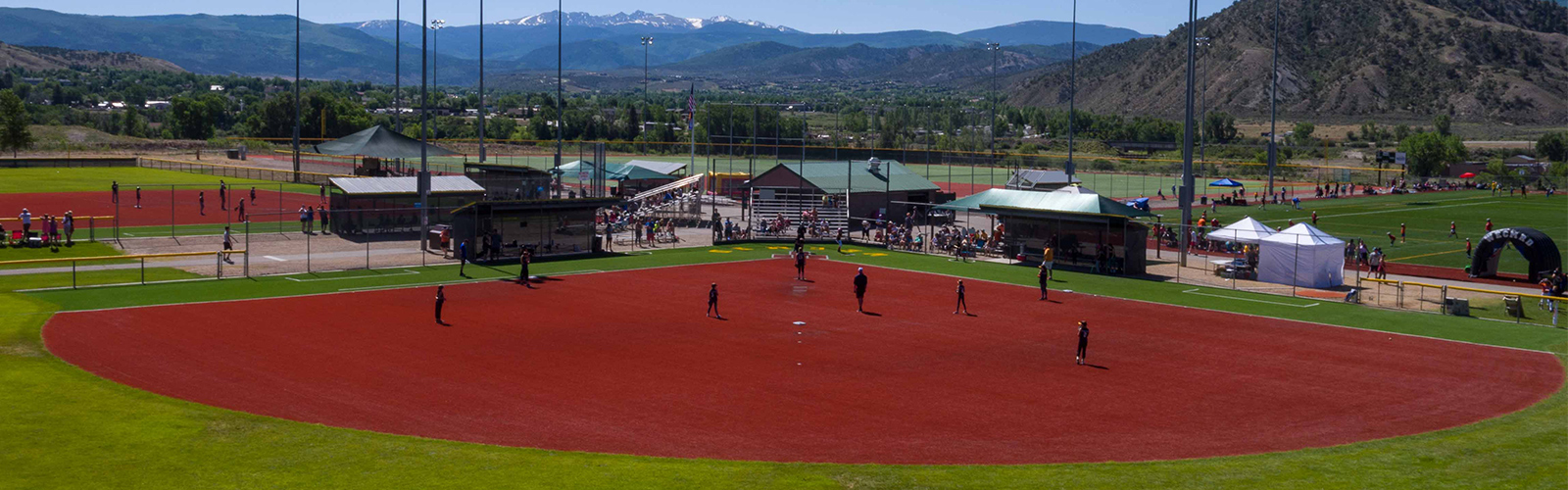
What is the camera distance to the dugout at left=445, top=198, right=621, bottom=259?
155 feet

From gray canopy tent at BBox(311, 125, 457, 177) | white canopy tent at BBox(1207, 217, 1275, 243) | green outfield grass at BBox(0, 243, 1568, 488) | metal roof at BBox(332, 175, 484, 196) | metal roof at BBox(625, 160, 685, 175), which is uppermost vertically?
gray canopy tent at BBox(311, 125, 457, 177)

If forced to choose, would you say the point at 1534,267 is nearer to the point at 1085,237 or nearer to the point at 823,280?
the point at 1085,237

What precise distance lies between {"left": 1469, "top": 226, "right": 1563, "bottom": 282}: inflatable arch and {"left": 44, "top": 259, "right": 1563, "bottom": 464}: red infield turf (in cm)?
1807

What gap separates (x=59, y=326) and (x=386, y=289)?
10.6m

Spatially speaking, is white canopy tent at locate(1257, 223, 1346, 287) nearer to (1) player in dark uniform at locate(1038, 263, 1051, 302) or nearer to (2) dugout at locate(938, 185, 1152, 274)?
(2) dugout at locate(938, 185, 1152, 274)

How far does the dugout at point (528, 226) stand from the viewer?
4709cm

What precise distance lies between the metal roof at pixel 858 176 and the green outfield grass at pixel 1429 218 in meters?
20.0

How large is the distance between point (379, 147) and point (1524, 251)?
57.7 m

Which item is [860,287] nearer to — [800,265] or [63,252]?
[800,265]

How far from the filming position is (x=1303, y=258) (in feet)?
140

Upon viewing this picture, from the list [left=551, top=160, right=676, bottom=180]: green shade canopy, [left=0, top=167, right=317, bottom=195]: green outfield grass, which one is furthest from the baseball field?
[left=0, top=167, right=317, bottom=195]: green outfield grass

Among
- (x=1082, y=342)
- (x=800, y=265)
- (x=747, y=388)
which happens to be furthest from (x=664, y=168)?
(x=747, y=388)

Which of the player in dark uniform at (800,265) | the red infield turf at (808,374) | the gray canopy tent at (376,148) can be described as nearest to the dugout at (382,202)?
the gray canopy tent at (376,148)

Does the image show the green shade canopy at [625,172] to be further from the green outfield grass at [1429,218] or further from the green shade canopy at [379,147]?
the green outfield grass at [1429,218]
